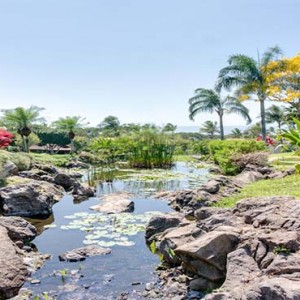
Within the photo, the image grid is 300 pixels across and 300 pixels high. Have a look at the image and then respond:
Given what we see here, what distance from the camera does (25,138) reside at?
89.1 feet

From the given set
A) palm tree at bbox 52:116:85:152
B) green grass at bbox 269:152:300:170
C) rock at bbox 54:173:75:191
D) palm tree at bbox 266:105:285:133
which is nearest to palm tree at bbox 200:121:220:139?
palm tree at bbox 266:105:285:133

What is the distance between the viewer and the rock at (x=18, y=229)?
22.9ft

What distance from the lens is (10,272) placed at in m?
4.97

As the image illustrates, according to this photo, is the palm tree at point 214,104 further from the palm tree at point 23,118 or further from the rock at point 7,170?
the rock at point 7,170

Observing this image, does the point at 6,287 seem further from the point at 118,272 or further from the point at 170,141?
the point at 170,141

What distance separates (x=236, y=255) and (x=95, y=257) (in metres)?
2.67

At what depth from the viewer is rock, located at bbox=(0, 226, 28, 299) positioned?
473 cm

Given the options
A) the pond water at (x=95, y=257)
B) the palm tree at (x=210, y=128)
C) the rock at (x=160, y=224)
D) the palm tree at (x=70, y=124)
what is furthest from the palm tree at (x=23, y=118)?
the palm tree at (x=210, y=128)

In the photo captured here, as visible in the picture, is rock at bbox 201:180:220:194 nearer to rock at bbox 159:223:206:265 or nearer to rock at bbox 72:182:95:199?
rock at bbox 72:182:95:199

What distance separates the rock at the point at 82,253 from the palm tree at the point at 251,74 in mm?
23527

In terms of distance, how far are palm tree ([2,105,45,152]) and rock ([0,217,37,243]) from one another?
65.5 ft

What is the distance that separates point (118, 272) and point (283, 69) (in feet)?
88.4

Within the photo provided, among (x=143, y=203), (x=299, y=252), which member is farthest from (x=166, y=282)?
(x=143, y=203)

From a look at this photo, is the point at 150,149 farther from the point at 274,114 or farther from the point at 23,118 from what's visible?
the point at 274,114
